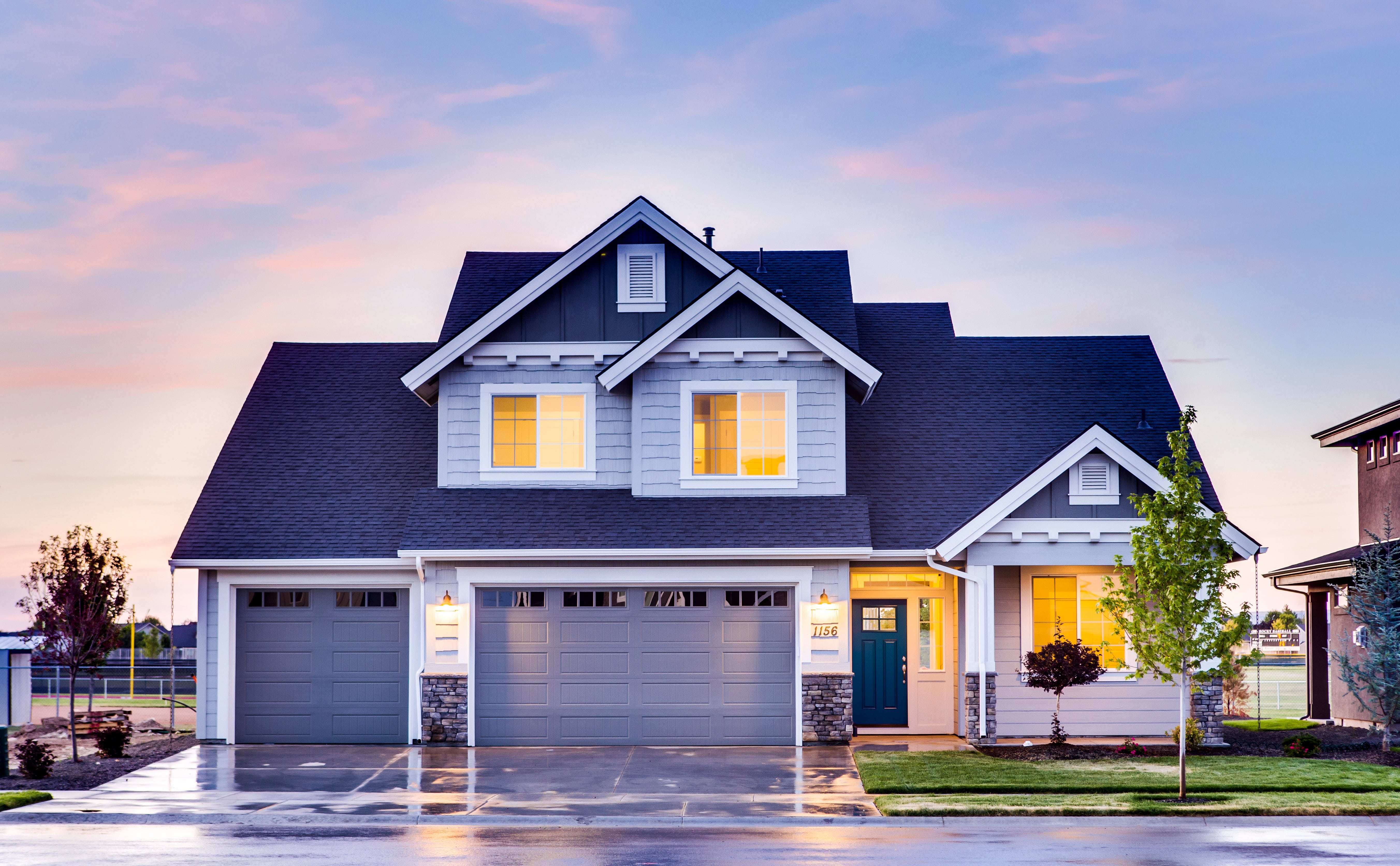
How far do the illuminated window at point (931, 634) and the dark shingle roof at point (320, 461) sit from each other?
8.63 meters

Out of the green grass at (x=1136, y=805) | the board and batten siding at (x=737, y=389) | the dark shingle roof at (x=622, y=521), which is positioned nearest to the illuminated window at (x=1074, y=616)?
the dark shingle roof at (x=622, y=521)

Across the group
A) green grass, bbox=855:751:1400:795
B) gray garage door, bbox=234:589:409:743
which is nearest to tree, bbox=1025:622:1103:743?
green grass, bbox=855:751:1400:795

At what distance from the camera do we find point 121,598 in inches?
822

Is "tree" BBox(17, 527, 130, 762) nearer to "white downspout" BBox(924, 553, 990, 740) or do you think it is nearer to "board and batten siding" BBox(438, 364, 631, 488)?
"board and batten siding" BBox(438, 364, 631, 488)

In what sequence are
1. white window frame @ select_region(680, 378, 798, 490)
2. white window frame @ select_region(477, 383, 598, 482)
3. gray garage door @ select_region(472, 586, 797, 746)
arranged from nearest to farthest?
gray garage door @ select_region(472, 586, 797, 746)
white window frame @ select_region(680, 378, 798, 490)
white window frame @ select_region(477, 383, 598, 482)

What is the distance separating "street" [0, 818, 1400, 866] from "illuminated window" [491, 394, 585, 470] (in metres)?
8.67

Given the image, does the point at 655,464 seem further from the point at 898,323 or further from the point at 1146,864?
the point at 1146,864

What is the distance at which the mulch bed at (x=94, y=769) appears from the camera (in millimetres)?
17750

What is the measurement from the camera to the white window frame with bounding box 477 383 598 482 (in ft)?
73.6

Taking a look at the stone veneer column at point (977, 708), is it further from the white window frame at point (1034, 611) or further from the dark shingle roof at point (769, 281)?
the dark shingle roof at point (769, 281)

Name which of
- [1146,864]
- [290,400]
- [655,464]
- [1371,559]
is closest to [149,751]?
[290,400]

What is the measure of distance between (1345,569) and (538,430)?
14.4m

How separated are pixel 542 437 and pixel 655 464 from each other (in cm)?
200

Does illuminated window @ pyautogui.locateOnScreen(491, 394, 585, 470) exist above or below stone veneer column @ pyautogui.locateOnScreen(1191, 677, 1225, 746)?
above
